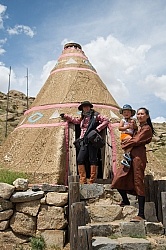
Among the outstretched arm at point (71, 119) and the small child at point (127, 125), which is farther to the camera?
the outstretched arm at point (71, 119)

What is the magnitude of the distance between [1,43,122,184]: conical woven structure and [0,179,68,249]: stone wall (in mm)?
1347

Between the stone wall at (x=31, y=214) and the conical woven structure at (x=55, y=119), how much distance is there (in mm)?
1347

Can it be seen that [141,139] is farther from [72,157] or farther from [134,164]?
[72,157]

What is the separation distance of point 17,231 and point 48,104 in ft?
12.7

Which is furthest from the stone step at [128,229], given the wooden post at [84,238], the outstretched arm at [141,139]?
the outstretched arm at [141,139]

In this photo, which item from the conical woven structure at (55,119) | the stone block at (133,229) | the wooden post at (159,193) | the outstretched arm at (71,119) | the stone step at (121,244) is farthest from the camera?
the outstretched arm at (71,119)

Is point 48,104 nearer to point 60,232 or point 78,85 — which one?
point 78,85

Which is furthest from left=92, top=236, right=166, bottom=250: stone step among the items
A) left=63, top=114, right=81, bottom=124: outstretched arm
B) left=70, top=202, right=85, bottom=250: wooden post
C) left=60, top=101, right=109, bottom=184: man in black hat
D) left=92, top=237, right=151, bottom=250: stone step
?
left=63, top=114, right=81, bottom=124: outstretched arm

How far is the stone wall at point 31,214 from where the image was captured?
466cm

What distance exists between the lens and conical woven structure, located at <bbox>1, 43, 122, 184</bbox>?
6.45m

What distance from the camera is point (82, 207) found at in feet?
11.7

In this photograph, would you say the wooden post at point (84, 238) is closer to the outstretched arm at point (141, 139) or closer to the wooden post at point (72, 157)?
the outstretched arm at point (141, 139)

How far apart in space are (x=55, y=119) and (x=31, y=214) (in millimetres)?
2966

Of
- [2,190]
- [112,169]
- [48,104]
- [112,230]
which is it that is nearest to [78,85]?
[48,104]
